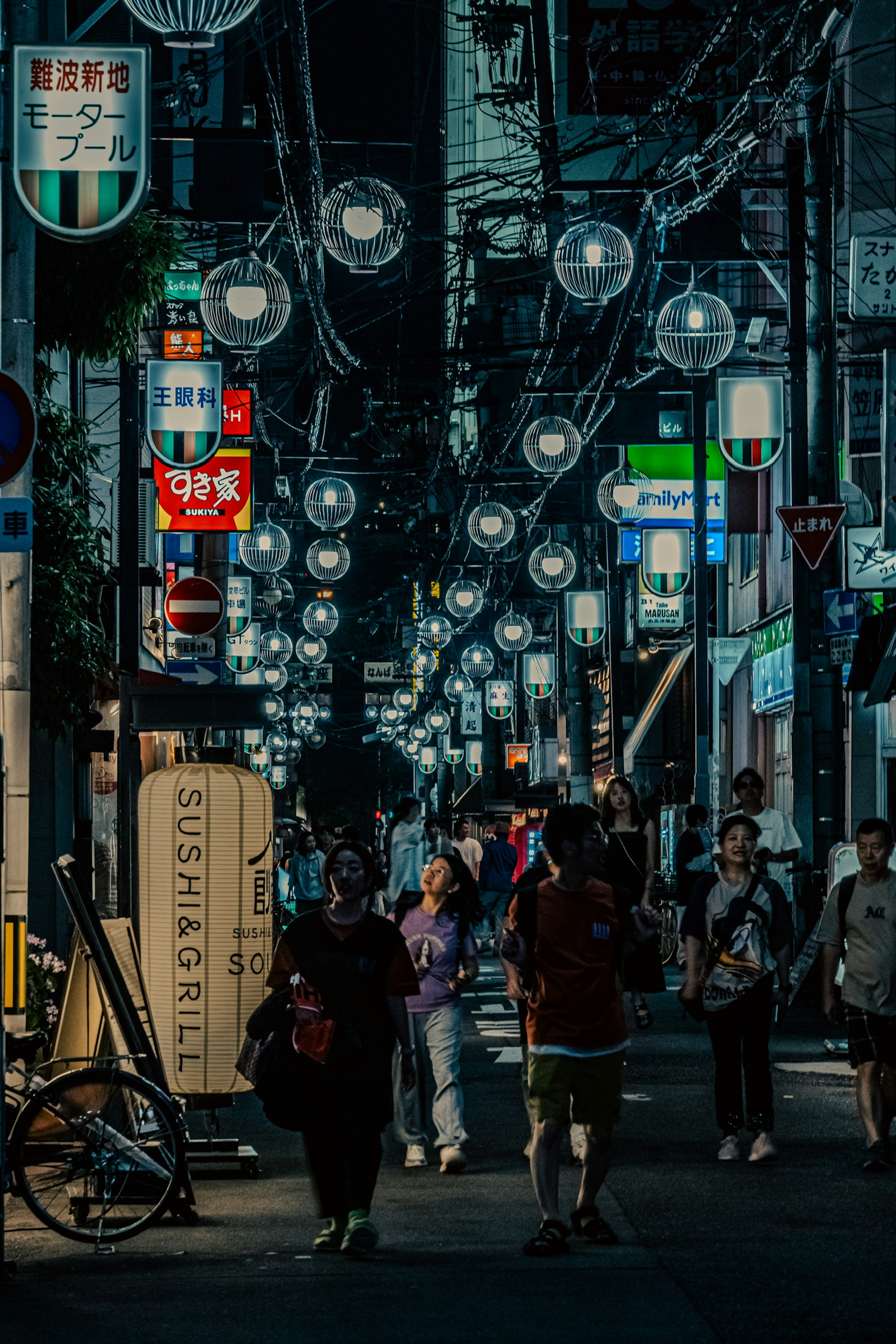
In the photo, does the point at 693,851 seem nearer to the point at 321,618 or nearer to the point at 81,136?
the point at 81,136

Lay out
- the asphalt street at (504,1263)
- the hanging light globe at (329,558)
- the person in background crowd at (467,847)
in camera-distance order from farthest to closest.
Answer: the hanging light globe at (329,558) < the person in background crowd at (467,847) < the asphalt street at (504,1263)

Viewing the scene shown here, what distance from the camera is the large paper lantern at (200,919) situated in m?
10.7

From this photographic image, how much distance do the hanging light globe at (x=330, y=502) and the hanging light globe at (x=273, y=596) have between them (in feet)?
51.6

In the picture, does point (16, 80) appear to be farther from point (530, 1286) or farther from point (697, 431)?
point (697, 431)

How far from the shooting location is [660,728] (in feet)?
148

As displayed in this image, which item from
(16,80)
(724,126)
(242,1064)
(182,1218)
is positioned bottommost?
(182,1218)

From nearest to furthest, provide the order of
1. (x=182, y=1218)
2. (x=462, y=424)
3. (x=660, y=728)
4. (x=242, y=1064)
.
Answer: (x=242, y=1064)
(x=182, y=1218)
(x=660, y=728)
(x=462, y=424)

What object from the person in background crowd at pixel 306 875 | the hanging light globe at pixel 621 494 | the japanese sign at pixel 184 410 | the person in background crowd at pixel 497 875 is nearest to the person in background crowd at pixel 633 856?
the japanese sign at pixel 184 410

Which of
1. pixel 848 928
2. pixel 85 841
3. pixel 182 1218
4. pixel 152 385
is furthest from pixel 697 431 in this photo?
pixel 182 1218

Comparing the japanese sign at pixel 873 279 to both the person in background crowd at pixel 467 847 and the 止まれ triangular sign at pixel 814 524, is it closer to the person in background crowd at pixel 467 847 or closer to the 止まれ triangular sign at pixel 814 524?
the 止まれ triangular sign at pixel 814 524

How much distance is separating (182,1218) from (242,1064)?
44.6 inches

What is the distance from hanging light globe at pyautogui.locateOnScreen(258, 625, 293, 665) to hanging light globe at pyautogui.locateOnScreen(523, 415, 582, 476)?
1897cm

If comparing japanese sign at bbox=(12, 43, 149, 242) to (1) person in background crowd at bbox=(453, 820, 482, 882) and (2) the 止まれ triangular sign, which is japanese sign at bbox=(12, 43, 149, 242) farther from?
(1) person in background crowd at bbox=(453, 820, 482, 882)

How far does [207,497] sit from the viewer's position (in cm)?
2527
